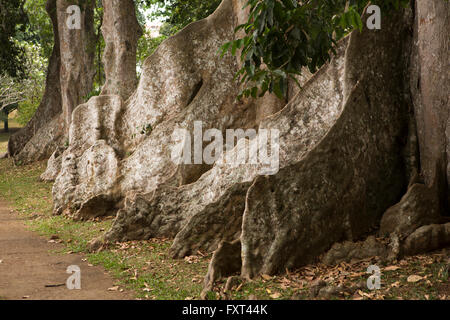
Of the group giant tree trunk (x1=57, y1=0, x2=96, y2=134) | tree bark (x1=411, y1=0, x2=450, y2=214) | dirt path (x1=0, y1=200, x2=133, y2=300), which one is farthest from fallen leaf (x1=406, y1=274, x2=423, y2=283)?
giant tree trunk (x1=57, y1=0, x2=96, y2=134)

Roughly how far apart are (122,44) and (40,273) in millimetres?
8170

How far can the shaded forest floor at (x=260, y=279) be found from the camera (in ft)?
17.6

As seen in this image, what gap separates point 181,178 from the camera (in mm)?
10016

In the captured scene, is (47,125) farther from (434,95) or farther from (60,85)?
(434,95)

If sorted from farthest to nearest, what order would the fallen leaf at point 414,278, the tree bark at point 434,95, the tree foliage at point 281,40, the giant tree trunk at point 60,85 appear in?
the giant tree trunk at point 60,85, the tree bark at point 434,95, the tree foliage at point 281,40, the fallen leaf at point 414,278

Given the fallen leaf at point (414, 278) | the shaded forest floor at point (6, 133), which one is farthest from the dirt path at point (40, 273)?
the shaded forest floor at point (6, 133)

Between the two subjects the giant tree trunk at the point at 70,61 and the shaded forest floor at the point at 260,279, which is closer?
the shaded forest floor at the point at 260,279

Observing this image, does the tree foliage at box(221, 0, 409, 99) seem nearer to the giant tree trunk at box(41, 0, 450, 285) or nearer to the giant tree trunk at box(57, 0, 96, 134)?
the giant tree trunk at box(41, 0, 450, 285)

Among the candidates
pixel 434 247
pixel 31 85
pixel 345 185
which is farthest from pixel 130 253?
pixel 31 85

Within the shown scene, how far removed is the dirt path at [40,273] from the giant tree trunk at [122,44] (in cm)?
543

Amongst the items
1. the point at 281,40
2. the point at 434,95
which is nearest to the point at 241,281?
the point at 281,40

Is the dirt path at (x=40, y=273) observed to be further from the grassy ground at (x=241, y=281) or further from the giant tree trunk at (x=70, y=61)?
the giant tree trunk at (x=70, y=61)
